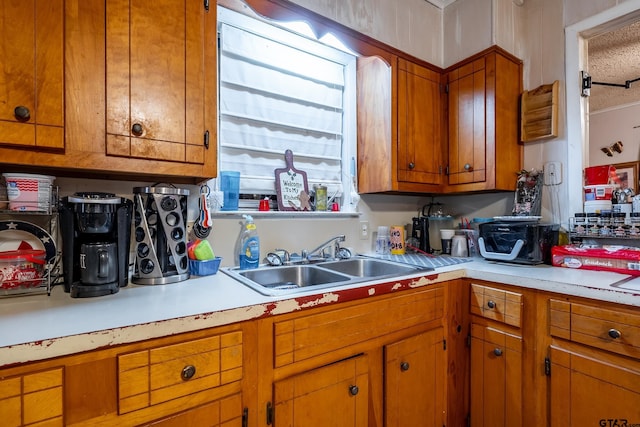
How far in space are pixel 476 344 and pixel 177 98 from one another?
1.66 meters

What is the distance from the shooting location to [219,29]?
5.31ft

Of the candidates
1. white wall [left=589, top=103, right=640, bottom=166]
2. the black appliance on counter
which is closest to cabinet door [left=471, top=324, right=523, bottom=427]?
the black appliance on counter

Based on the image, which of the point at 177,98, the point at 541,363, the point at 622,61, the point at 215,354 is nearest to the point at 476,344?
the point at 541,363

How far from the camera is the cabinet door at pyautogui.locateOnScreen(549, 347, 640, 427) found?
106 cm

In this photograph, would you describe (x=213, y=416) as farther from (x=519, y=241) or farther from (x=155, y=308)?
(x=519, y=241)

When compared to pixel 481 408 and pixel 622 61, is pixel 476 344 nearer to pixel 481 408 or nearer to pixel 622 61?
pixel 481 408

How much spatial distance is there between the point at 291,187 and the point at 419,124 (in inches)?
35.0

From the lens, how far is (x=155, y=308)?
0.87m

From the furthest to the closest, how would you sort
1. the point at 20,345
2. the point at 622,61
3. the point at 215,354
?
the point at 622,61 < the point at 215,354 < the point at 20,345

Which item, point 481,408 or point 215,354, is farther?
point 481,408

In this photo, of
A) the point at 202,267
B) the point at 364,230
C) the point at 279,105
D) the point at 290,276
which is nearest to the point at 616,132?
the point at 364,230

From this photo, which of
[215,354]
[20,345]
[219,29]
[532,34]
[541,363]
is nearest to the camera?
[20,345]

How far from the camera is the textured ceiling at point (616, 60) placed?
226 cm

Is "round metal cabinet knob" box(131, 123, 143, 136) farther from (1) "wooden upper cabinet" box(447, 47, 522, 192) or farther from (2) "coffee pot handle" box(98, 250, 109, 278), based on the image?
(1) "wooden upper cabinet" box(447, 47, 522, 192)
